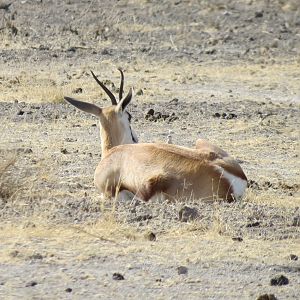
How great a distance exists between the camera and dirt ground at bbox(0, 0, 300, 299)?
8078mm

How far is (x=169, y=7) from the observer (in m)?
28.8

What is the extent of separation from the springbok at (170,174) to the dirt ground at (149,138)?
15 centimetres

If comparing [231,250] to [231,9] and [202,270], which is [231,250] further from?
[231,9]

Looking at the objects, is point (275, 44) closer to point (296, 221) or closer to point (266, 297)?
point (296, 221)

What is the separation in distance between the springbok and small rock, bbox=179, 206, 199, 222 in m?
0.62

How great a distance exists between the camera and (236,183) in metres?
10.1

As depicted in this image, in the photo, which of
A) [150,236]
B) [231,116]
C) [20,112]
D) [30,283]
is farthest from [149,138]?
[30,283]

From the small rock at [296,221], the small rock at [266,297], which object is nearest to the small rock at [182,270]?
the small rock at [266,297]

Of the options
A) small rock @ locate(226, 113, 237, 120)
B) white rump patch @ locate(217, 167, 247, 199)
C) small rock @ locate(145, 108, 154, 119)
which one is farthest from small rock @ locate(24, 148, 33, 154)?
small rock @ locate(226, 113, 237, 120)

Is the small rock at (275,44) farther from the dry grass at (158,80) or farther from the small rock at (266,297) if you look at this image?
the small rock at (266,297)

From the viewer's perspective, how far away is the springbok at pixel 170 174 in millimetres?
9969

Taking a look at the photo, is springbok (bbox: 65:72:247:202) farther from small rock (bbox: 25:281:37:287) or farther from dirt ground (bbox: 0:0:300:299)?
small rock (bbox: 25:281:37:287)

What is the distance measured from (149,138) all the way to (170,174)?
4.83 meters

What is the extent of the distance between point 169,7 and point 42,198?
19.2m
